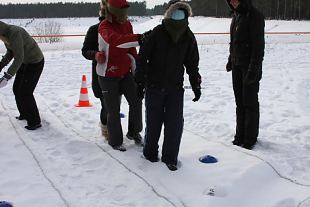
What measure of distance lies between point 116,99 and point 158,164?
99cm

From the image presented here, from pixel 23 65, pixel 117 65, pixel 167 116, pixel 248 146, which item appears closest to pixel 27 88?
pixel 23 65

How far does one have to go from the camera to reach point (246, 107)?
549 cm

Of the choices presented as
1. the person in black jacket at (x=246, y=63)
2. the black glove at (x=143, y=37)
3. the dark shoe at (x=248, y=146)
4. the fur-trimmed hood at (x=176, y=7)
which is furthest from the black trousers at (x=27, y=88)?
the dark shoe at (x=248, y=146)

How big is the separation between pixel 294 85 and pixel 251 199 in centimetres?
620

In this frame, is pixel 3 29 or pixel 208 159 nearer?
pixel 208 159

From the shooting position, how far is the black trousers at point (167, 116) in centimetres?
450

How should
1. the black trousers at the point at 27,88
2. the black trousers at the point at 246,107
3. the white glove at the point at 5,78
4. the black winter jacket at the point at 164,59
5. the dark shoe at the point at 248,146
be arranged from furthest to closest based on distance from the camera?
the black trousers at the point at 27,88, the white glove at the point at 5,78, the dark shoe at the point at 248,146, the black trousers at the point at 246,107, the black winter jacket at the point at 164,59

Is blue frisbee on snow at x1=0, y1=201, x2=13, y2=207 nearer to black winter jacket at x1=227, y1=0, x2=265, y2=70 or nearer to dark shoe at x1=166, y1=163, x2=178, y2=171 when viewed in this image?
dark shoe at x1=166, y1=163, x2=178, y2=171

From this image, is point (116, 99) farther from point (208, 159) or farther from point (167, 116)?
point (208, 159)

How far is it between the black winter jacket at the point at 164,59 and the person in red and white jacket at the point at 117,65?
205mm

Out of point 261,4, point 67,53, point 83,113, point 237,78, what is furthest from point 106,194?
point 261,4

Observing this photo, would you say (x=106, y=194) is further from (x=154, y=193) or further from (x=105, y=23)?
(x=105, y=23)

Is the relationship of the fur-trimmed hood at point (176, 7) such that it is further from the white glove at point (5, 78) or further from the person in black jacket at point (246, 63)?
the white glove at point (5, 78)

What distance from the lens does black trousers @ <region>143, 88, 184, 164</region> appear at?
14.8 ft
